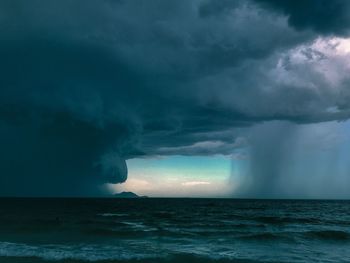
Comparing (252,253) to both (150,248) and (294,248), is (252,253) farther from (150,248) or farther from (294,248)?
(150,248)

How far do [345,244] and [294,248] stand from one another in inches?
271

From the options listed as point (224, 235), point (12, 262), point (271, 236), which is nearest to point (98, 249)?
Result: point (12, 262)

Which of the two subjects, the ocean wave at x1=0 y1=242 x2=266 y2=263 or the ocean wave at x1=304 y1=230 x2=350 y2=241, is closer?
the ocean wave at x1=0 y1=242 x2=266 y2=263

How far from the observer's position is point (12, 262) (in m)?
23.2

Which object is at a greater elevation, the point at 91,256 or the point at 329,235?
the point at 329,235

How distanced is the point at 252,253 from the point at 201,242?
6.73 m

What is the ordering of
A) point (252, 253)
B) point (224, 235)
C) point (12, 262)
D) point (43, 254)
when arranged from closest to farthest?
1. point (12, 262)
2. point (43, 254)
3. point (252, 253)
4. point (224, 235)

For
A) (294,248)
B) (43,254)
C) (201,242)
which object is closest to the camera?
(43,254)

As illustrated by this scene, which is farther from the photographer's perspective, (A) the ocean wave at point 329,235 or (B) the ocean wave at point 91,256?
(A) the ocean wave at point 329,235

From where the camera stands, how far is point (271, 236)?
38.7m

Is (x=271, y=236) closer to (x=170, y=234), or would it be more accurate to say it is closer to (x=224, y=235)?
(x=224, y=235)

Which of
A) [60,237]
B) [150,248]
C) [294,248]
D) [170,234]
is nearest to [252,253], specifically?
[294,248]

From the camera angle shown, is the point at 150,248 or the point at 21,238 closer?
the point at 150,248

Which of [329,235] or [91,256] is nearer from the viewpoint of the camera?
[91,256]
